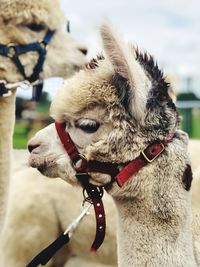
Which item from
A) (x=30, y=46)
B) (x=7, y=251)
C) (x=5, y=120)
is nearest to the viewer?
(x=5, y=120)

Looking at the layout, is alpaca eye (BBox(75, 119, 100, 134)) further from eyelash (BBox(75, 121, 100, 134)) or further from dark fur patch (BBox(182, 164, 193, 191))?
dark fur patch (BBox(182, 164, 193, 191))

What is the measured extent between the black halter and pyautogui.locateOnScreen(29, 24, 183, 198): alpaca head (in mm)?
1953

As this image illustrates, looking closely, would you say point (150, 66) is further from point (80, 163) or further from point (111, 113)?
point (80, 163)

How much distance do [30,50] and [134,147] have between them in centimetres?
232

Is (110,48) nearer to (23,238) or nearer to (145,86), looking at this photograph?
(145,86)

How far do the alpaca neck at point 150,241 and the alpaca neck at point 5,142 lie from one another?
1586mm

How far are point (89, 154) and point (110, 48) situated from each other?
1.49 feet

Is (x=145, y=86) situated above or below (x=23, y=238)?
above

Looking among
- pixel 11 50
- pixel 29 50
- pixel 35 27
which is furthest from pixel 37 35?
pixel 11 50

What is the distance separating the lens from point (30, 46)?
5.32 metres

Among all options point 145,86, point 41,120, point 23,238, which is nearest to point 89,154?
point 145,86

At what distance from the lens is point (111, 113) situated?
319cm

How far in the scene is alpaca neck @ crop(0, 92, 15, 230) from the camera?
15.3ft

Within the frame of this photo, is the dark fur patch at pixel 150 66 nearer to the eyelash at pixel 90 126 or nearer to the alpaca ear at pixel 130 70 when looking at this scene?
the alpaca ear at pixel 130 70
